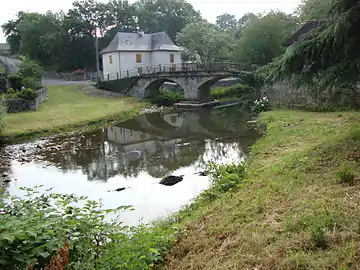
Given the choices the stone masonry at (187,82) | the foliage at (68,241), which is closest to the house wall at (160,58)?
the stone masonry at (187,82)

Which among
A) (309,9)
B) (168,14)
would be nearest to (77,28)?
(168,14)

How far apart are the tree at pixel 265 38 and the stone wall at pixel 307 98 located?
10059 mm

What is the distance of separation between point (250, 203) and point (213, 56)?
118 ft

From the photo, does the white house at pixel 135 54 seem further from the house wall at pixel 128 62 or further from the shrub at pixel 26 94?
the shrub at pixel 26 94

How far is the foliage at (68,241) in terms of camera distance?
3.71 meters

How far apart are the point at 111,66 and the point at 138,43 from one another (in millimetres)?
4385

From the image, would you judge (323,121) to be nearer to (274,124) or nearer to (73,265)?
(274,124)

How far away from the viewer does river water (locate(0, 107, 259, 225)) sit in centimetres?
1040

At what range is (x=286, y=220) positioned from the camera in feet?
16.9

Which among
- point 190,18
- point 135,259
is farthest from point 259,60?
point 135,259

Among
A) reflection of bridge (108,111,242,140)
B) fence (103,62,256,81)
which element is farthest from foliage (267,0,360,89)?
fence (103,62,256,81)

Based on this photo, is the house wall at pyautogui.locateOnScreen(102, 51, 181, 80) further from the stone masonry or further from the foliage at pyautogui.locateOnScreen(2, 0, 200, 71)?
the foliage at pyautogui.locateOnScreen(2, 0, 200, 71)

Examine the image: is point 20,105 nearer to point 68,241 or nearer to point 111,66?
point 111,66

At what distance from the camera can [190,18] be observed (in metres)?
57.0
